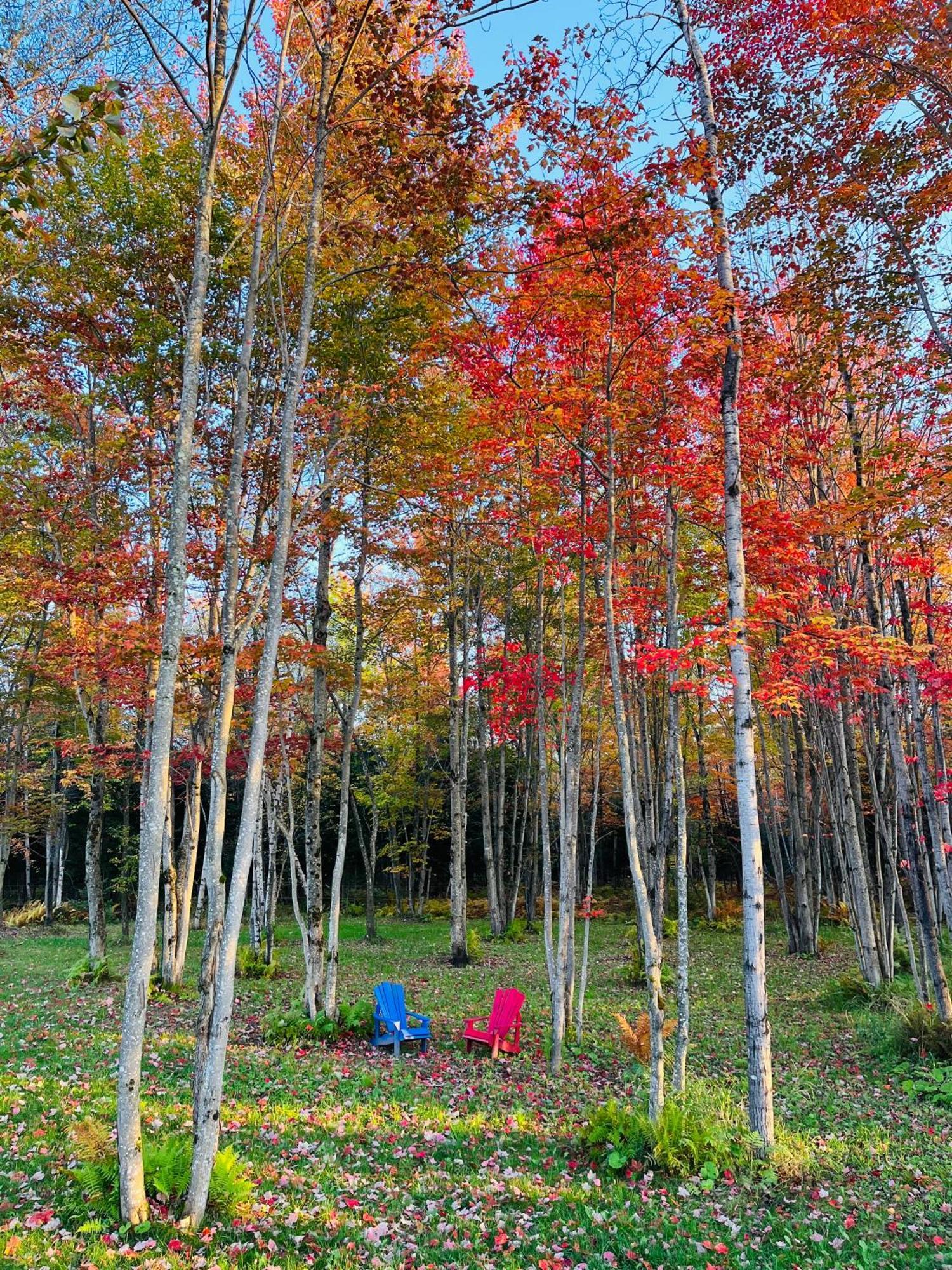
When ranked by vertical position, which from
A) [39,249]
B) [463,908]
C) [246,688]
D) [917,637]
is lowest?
[463,908]

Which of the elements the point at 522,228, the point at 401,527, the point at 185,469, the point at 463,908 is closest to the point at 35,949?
the point at 463,908

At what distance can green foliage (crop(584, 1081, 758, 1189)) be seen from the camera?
16.5 feet

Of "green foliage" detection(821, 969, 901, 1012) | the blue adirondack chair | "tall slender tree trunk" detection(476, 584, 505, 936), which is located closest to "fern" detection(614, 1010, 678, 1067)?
the blue adirondack chair

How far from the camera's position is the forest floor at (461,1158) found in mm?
3850

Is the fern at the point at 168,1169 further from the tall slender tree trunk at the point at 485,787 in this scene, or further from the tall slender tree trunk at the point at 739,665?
the tall slender tree trunk at the point at 485,787

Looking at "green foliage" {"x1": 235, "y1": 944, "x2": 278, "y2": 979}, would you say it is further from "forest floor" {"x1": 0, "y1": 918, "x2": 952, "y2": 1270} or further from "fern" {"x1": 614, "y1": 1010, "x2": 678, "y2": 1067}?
"fern" {"x1": 614, "y1": 1010, "x2": 678, "y2": 1067}

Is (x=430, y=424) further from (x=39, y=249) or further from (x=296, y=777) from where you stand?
(x=296, y=777)

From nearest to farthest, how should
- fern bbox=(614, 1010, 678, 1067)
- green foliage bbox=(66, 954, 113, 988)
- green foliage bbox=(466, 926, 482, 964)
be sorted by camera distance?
fern bbox=(614, 1010, 678, 1067), green foliage bbox=(66, 954, 113, 988), green foliage bbox=(466, 926, 482, 964)

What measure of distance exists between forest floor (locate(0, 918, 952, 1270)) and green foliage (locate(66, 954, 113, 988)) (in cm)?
165

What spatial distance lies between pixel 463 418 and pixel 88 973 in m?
10.9

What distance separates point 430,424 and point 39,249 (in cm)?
559

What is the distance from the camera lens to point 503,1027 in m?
8.16

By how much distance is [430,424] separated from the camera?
9.82 m

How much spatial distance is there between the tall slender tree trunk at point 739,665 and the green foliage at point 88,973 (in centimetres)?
1051
